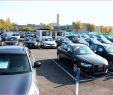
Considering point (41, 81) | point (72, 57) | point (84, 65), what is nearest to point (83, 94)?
point (41, 81)

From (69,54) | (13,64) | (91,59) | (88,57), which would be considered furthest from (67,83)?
(13,64)

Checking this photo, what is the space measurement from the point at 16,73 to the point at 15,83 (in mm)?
826

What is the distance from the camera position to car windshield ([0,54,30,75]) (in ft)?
23.3

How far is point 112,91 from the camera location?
32.2 feet

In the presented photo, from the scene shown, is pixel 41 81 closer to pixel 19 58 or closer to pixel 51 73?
pixel 51 73

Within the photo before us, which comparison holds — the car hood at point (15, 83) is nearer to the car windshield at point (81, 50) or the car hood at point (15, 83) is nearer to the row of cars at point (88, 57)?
the row of cars at point (88, 57)

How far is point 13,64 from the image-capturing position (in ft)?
24.3

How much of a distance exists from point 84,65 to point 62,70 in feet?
5.97

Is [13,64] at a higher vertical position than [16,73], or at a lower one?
higher

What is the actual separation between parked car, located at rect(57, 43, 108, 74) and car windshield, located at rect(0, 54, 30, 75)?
534 cm

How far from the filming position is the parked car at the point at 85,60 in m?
12.3

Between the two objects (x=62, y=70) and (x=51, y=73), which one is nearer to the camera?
(x=51, y=73)

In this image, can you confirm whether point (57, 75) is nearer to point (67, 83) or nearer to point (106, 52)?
point (67, 83)

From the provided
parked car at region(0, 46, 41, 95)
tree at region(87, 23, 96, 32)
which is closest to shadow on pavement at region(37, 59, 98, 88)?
parked car at region(0, 46, 41, 95)
